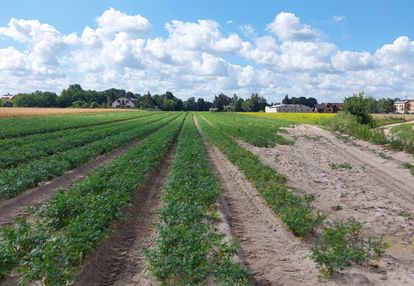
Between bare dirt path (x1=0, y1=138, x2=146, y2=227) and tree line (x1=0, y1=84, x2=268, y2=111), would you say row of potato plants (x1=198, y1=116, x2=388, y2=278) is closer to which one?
bare dirt path (x1=0, y1=138, x2=146, y2=227)

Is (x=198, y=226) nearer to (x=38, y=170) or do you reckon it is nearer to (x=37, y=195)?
(x=37, y=195)

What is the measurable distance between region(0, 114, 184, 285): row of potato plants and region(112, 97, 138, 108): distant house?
538 ft

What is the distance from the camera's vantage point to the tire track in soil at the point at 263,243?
697 cm

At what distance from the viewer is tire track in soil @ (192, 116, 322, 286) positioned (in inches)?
274

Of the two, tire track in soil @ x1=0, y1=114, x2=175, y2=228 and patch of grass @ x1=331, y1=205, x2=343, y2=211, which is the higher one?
tire track in soil @ x1=0, y1=114, x2=175, y2=228

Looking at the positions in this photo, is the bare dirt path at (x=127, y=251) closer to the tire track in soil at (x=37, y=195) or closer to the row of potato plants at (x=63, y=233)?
Result: the row of potato plants at (x=63, y=233)

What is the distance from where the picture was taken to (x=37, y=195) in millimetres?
12055

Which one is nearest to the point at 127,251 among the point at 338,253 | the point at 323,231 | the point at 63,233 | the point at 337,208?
the point at 63,233

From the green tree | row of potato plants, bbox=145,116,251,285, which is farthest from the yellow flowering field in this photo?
the green tree

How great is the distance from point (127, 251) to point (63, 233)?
128 centimetres

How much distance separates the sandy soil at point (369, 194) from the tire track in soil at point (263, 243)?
0.78 metres

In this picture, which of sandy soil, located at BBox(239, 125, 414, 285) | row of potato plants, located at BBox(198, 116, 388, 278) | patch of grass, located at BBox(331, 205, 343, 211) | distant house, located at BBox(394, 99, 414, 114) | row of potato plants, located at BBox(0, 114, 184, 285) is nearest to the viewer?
row of potato plants, located at BBox(0, 114, 184, 285)

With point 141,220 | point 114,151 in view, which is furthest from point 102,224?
point 114,151

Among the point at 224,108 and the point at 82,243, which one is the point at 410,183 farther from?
the point at 224,108
